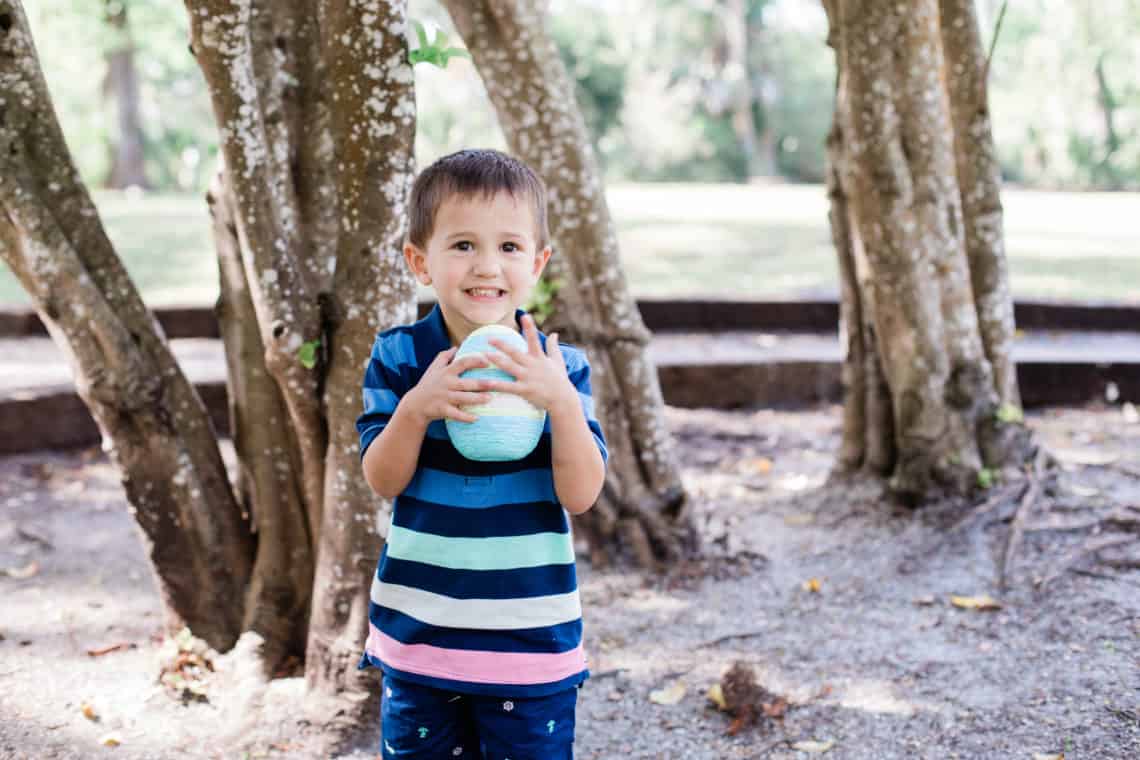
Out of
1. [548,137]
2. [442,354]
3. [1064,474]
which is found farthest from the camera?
[1064,474]

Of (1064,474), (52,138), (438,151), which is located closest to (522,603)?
(52,138)

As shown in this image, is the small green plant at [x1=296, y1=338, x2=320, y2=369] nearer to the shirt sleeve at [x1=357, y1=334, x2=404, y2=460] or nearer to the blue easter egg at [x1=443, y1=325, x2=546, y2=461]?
the shirt sleeve at [x1=357, y1=334, x2=404, y2=460]

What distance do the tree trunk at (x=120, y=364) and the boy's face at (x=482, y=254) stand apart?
64.1 inches

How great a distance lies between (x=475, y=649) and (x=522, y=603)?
121 mm

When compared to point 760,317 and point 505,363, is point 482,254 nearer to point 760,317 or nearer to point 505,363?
point 505,363

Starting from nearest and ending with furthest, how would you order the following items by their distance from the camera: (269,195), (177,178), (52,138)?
(269,195) → (52,138) → (177,178)

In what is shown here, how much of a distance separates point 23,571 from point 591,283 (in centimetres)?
267

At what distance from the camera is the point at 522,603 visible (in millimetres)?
2031

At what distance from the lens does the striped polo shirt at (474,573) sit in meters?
2.03

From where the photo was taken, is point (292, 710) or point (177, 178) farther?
point (177, 178)

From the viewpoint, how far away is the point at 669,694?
3.52 metres

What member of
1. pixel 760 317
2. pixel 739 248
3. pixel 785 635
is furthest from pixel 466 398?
pixel 739 248

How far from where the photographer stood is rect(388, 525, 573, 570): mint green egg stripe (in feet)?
6.63

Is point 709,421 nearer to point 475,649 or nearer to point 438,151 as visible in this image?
point 475,649
